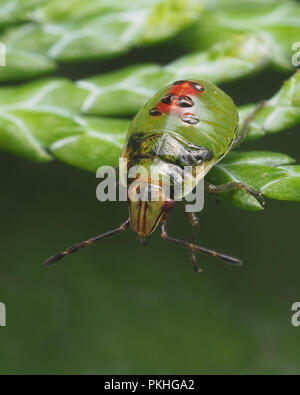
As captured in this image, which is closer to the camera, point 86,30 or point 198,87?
point 198,87

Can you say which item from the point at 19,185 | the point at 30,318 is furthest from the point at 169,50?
the point at 30,318

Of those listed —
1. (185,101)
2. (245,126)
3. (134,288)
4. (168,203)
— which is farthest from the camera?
(134,288)

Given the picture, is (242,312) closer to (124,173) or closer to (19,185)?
(124,173)

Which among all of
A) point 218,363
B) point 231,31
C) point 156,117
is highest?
point 231,31

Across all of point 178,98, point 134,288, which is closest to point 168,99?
point 178,98

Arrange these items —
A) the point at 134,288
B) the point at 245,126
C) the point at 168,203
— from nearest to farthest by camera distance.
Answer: the point at 168,203, the point at 245,126, the point at 134,288

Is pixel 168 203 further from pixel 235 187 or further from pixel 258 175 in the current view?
pixel 258 175
